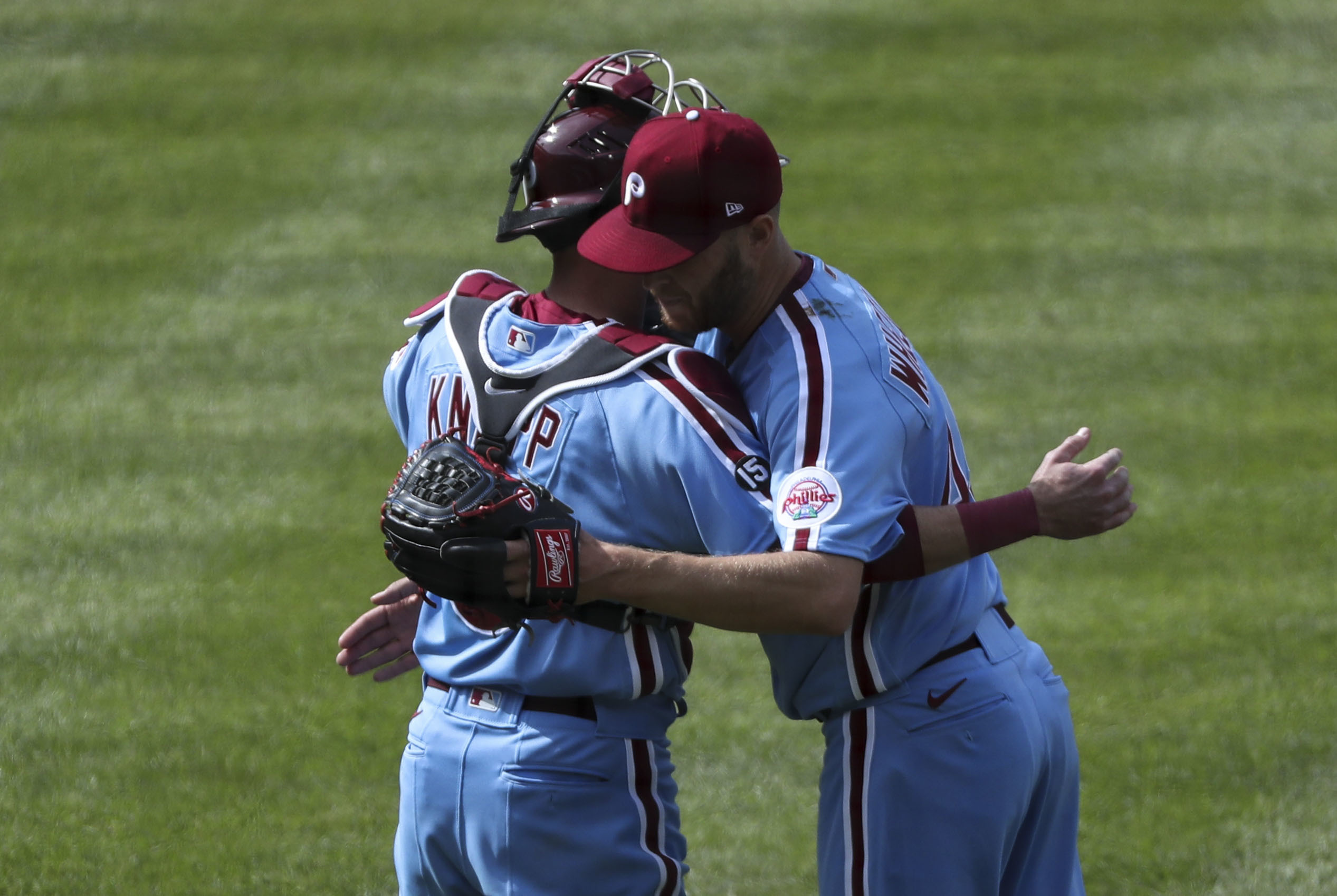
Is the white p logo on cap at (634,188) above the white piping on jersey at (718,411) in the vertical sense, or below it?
above

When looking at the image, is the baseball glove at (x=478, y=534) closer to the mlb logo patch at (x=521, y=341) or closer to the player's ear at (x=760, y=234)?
the mlb logo patch at (x=521, y=341)

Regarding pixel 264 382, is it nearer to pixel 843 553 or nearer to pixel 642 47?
pixel 642 47

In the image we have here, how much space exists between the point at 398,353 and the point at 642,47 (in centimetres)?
799

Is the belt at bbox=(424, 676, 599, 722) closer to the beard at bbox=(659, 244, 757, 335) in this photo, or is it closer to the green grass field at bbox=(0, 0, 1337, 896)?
the beard at bbox=(659, 244, 757, 335)

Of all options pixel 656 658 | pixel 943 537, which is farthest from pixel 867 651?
pixel 656 658

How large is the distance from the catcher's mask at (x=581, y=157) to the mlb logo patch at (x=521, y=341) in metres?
0.22

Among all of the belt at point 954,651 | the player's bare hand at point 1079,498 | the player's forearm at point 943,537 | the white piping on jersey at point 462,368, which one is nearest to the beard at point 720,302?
the white piping on jersey at point 462,368

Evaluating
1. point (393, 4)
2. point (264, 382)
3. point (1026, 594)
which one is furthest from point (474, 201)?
point (1026, 594)

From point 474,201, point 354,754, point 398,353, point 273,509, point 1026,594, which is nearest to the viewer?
point 398,353

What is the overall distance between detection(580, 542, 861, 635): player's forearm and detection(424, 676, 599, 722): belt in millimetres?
359

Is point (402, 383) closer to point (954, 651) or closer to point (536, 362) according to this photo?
point (536, 362)

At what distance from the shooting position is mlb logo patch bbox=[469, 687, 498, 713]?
3061mm

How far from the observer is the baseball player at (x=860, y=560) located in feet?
9.04

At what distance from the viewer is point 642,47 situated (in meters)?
10.9
